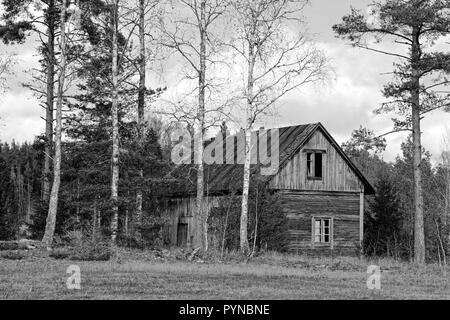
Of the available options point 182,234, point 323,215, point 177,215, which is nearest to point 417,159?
point 323,215

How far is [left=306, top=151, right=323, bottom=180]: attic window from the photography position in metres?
37.0

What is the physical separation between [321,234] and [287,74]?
12.3 m

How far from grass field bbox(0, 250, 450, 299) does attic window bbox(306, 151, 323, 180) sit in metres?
14.7

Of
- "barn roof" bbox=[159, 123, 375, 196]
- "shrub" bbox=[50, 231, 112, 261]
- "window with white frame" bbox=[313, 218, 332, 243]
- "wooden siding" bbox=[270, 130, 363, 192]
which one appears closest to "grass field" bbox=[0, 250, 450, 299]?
"shrub" bbox=[50, 231, 112, 261]

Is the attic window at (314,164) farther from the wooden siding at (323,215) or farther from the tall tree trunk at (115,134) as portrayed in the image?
the tall tree trunk at (115,134)

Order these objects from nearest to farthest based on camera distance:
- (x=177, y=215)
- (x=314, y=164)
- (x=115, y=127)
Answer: (x=115, y=127) → (x=314, y=164) → (x=177, y=215)

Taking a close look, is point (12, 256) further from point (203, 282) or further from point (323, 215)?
point (323, 215)

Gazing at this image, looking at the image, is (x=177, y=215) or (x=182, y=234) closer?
(x=182, y=234)

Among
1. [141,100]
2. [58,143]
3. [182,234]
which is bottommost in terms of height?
[182,234]

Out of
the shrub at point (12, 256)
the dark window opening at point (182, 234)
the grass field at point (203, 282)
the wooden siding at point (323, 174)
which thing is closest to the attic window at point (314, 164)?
the wooden siding at point (323, 174)

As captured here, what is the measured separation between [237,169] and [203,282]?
21685 millimetres

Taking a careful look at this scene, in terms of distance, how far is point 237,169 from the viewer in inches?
1479
